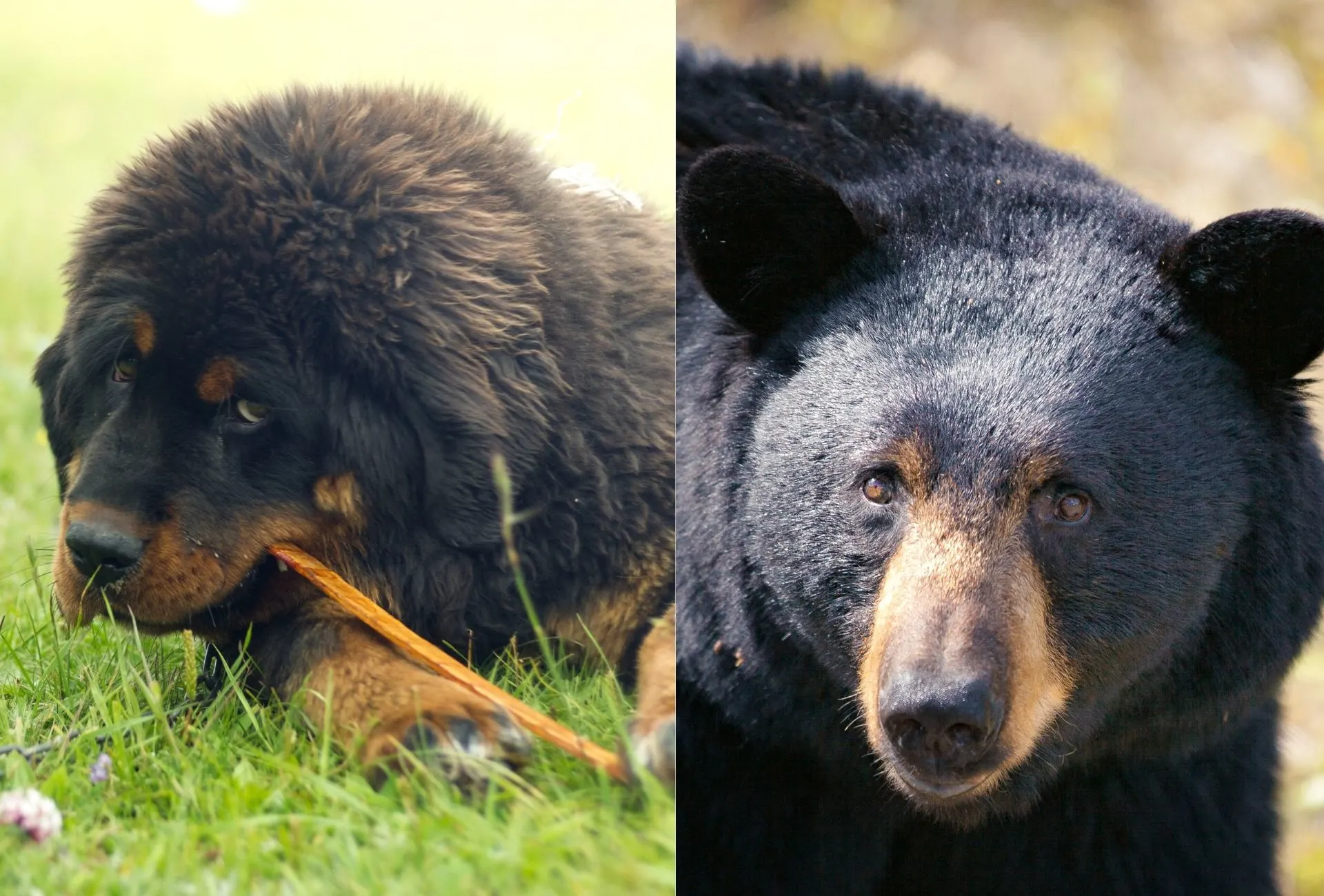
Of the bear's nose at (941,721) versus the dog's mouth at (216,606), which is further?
the dog's mouth at (216,606)

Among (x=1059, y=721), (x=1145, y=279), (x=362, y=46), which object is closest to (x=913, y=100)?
(x=1145, y=279)

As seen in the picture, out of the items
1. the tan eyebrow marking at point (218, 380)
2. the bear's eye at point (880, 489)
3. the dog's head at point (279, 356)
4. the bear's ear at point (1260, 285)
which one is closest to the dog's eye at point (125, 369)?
the dog's head at point (279, 356)

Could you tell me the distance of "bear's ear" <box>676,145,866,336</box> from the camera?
2.18 meters

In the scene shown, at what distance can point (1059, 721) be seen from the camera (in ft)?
6.79

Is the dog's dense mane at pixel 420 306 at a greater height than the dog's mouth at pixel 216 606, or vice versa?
the dog's dense mane at pixel 420 306

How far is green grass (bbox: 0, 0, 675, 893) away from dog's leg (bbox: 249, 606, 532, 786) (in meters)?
0.04

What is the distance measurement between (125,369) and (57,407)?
0.21 m

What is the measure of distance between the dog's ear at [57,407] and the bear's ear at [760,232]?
1.06 meters

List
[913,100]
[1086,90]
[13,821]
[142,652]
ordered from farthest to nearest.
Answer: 1. [1086,90]
2. [913,100]
3. [142,652]
4. [13,821]

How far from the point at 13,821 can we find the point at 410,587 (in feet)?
2.21

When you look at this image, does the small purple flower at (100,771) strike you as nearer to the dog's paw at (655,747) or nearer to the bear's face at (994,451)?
the dog's paw at (655,747)

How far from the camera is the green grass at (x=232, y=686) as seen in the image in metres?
1.99

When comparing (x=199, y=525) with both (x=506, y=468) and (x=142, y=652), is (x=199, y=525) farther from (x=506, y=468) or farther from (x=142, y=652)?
(x=506, y=468)

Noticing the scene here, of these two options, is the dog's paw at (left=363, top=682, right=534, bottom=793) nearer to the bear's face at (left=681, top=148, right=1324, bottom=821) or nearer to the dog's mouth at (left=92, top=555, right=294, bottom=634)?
the dog's mouth at (left=92, top=555, right=294, bottom=634)
